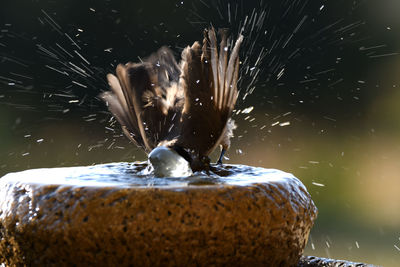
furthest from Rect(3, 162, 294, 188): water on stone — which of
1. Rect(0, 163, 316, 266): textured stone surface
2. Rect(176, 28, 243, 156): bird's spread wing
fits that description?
Rect(176, 28, 243, 156): bird's spread wing

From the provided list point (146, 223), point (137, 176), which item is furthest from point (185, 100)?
point (146, 223)

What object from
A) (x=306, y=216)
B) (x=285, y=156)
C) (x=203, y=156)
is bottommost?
(x=285, y=156)

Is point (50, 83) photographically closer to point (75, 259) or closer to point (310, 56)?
point (310, 56)

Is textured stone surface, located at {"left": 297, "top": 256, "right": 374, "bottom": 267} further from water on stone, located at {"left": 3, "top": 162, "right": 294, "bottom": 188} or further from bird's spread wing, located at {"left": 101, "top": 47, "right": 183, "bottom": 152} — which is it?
bird's spread wing, located at {"left": 101, "top": 47, "right": 183, "bottom": 152}

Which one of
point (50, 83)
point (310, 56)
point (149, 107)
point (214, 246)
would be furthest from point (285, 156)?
point (214, 246)

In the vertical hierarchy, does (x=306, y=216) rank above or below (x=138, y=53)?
below

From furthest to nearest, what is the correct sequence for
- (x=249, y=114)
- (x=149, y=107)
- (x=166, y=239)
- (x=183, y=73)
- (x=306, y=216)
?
1. (x=249, y=114)
2. (x=149, y=107)
3. (x=183, y=73)
4. (x=306, y=216)
5. (x=166, y=239)

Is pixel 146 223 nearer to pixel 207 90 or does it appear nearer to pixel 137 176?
pixel 137 176

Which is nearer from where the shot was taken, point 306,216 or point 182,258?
point 182,258
